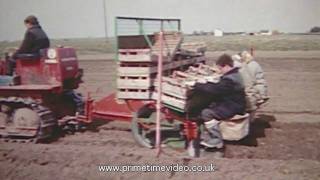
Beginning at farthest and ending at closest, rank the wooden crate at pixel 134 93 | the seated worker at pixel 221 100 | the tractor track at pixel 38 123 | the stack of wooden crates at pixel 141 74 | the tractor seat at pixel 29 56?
the tractor seat at pixel 29 56
the tractor track at pixel 38 123
the wooden crate at pixel 134 93
the stack of wooden crates at pixel 141 74
the seated worker at pixel 221 100

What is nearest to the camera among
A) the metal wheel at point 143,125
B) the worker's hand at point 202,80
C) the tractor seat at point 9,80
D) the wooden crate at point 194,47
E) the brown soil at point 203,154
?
the brown soil at point 203,154

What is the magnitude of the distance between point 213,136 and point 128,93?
1.53 m

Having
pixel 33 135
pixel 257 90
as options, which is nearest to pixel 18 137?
pixel 33 135

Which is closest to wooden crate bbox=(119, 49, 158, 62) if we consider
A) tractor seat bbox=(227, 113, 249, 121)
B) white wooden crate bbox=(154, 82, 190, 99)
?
white wooden crate bbox=(154, 82, 190, 99)

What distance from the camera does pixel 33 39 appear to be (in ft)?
25.2

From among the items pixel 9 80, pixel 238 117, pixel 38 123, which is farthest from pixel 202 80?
pixel 9 80

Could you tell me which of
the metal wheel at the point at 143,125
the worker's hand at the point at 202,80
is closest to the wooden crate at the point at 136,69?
the metal wheel at the point at 143,125

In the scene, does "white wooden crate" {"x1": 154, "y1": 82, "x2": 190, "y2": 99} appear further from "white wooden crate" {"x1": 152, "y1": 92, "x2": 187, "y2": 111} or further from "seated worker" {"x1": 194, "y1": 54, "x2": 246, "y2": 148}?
"seated worker" {"x1": 194, "y1": 54, "x2": 246, "y2": 148}

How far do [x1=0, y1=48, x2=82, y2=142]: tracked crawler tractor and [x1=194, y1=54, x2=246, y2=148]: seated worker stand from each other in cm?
256

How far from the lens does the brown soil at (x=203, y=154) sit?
17.3ft

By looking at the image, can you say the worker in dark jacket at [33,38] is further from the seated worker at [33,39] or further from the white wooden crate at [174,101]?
the white wooden crate at [174,101]

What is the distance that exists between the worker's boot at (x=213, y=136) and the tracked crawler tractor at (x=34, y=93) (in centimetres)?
276

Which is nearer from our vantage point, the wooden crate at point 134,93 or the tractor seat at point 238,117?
the tractor seat at point 238,117

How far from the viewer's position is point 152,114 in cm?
730
